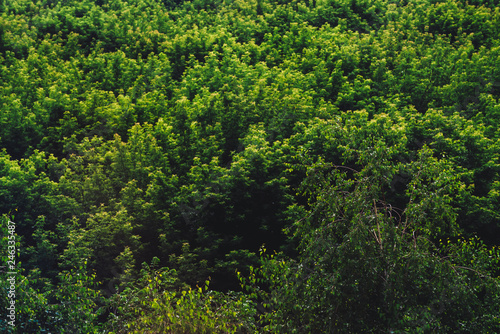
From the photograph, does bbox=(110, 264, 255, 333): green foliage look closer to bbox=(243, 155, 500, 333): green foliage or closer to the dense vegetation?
the dense vegetation

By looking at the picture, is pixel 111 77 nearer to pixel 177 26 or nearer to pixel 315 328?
pixel 177 26

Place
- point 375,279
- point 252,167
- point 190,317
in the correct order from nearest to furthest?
point 375,279, point 190,317, point 252,167

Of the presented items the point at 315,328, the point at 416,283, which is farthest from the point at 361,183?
the point at 315,328

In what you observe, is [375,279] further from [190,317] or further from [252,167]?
[252,167]

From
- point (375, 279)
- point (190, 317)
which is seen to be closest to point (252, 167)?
point (190, 317)

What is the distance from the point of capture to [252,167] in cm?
1505

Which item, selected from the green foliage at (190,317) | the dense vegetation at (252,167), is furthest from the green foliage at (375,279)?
the green foliage at (190,317)

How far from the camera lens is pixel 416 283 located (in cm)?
617

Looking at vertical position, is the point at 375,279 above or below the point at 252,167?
above

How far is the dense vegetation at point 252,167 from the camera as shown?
259 inches

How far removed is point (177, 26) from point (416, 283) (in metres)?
24.2

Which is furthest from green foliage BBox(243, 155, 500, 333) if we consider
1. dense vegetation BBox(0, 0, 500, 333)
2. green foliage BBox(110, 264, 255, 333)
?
green foliage BBox(110, 264, 255, 333)

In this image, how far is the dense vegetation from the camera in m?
6.59

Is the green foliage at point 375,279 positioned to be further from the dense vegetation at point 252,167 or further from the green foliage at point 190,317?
the green foliage at point 190,317
